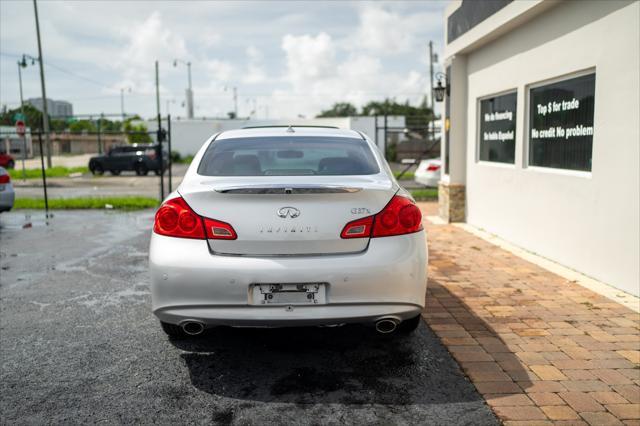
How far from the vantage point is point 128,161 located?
32.0 m

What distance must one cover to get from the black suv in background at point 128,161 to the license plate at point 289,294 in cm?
2948

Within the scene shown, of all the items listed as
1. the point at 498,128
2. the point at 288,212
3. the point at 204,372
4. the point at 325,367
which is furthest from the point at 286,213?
the point at 498,128

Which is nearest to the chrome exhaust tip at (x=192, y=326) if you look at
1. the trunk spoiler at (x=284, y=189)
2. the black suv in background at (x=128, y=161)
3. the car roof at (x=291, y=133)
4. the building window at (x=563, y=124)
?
the trunk spoiler at (x=284, y=189)

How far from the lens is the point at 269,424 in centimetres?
305

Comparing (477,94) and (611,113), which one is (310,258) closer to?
(611,113)

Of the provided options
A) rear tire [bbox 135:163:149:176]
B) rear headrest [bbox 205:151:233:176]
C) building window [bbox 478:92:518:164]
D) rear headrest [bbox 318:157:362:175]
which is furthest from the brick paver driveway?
rear tire [bbox 135:163:149:176]

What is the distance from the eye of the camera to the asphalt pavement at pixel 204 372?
3.19 metres

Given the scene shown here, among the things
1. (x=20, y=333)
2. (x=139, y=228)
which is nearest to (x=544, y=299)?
(x=20, y=333)

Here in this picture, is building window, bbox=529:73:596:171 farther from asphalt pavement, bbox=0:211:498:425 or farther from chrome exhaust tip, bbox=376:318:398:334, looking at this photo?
chrome exhaust tip, bbox=376:318:398:334

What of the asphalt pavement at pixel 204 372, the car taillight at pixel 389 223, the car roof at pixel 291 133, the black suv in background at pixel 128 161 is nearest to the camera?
the asphalt pavement at pixel 204 372

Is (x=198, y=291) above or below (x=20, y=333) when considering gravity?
above

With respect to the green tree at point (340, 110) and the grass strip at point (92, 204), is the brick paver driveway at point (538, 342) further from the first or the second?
the green tree at point (340, 110)

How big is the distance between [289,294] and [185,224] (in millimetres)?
787

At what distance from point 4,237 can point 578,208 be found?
9.08 m
